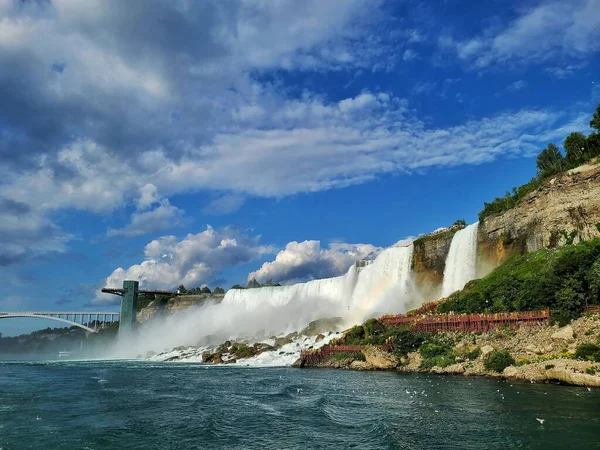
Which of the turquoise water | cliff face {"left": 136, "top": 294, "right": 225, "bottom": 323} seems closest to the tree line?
the turquoise water

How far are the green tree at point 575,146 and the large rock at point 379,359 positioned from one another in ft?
123

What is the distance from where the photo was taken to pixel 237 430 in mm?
16797

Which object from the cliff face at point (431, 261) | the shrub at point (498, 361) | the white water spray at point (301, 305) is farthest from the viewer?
the white water spray at point (301, 305)

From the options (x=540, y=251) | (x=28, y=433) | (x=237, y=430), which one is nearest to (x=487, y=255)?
(x=540, y=251)

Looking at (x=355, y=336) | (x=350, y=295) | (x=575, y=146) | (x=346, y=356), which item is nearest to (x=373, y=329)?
(x=355, y=336)

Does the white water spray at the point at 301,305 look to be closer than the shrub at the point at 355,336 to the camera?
No

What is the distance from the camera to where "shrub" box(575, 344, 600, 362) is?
24.3 metres

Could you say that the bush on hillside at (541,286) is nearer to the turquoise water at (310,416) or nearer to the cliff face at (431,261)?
the turquoise water at (310,416)

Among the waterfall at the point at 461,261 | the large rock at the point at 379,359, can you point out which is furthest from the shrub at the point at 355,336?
the waterfall at the point at 461,261

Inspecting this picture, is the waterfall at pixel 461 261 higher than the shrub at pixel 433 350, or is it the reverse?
the waterfall at pixel 461 261

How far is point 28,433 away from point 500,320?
29927 mm

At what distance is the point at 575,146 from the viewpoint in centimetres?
5784

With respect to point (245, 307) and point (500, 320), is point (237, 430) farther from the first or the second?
point (245, 307)

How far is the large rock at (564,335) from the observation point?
27.4m
